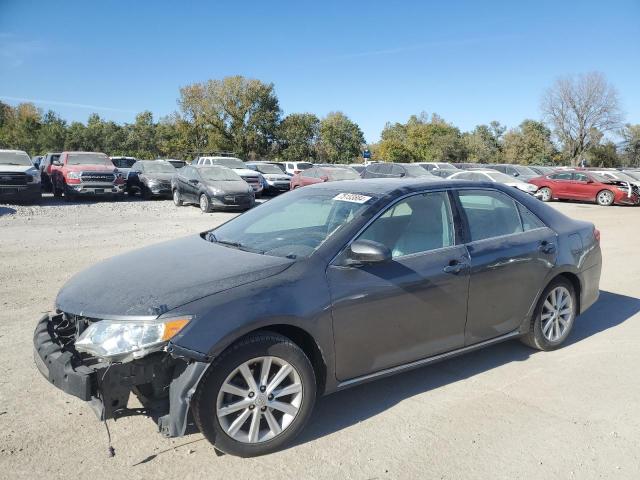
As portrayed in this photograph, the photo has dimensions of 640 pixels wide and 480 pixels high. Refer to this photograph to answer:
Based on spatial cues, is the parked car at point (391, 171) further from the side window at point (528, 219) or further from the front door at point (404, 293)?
the front door at point (404, 293)

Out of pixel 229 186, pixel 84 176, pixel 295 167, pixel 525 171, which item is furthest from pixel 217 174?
pixel 525 171

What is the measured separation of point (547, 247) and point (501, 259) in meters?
0.63

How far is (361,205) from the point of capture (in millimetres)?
3779

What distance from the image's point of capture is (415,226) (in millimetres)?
3875

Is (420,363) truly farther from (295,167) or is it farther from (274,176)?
(295,167)

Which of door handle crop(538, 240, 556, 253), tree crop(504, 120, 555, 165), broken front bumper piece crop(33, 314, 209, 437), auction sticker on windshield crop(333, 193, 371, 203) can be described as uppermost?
tree crop(504, 120, 555, 165)

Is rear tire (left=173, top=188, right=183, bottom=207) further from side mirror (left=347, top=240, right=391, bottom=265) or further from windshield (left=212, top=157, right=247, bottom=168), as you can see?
side mirror (left=347, top=240, right=391, bottom=265)

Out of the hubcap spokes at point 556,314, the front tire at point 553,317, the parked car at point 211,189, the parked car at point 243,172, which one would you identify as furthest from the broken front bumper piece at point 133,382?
the parked car at point 243,172

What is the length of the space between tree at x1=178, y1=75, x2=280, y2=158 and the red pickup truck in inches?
1291

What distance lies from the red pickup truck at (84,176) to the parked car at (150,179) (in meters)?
1.39

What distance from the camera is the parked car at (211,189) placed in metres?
16.2

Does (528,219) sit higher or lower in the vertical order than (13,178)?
higher

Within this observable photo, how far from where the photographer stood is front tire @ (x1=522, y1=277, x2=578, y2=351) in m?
4.51

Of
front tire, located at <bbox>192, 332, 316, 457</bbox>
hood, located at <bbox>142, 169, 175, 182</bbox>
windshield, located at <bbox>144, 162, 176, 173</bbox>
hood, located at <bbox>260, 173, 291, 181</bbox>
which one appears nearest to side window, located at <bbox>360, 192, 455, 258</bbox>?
front tire, located at <bbox>192, 332, 316, 457</bbox>
